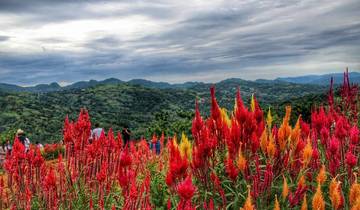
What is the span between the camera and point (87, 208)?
19.6 feet

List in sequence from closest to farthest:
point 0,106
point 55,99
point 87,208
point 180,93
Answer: point 87,208 < point 0,106 < point 55,99 < point 180,93

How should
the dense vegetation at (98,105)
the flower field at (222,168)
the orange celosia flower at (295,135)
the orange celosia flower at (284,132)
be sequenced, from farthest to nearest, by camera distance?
the dense vegetation at (98,105)
the orange celosia flower at (295,135)
the orange celosia flower at (284,132)
the flower field at (222,168)

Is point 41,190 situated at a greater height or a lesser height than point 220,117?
lesser

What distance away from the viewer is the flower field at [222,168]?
392 centimetres

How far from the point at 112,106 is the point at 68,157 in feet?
465

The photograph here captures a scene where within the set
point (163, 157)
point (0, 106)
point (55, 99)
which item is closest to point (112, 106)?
point (55, 99)

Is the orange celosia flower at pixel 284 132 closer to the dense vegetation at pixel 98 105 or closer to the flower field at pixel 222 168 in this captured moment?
the flower field at pixel 222 168

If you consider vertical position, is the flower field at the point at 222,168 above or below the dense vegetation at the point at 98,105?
above

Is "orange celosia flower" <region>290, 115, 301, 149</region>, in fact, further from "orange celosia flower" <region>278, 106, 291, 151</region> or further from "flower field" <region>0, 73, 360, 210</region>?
"orange celosia flower" <region>278, 106, 291, 151</region>

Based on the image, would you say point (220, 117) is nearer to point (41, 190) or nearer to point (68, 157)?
point (68, 157)

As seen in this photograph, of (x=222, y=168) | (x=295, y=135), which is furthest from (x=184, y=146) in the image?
(x=295, y=135)

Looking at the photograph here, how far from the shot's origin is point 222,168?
5582mm

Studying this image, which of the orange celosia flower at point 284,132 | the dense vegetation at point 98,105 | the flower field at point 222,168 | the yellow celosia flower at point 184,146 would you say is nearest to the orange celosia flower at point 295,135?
the flower field at point 222,168

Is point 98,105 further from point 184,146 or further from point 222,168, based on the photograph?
point 184,146
